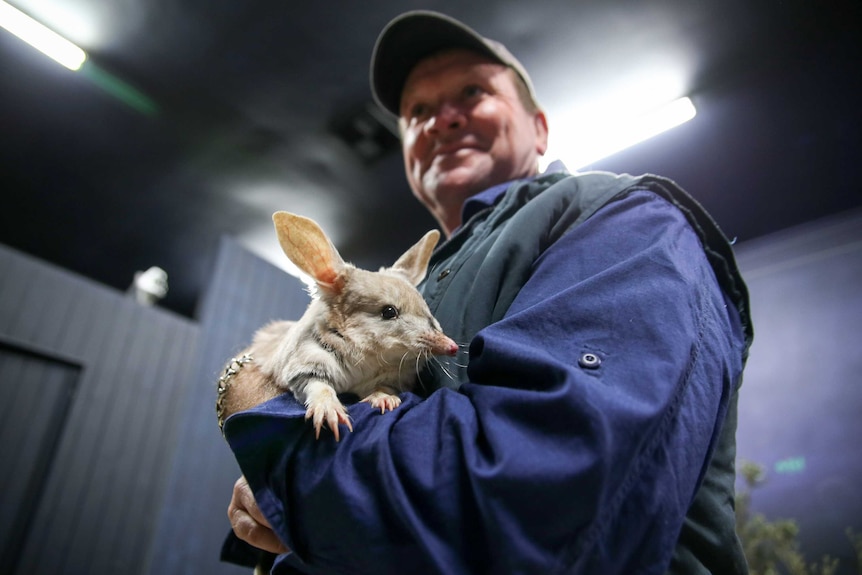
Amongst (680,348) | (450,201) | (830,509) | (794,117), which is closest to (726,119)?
(794,117)

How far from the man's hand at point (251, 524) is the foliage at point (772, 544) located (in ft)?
7.88

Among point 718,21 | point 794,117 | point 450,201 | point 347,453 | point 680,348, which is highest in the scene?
point 718,21

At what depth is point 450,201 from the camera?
7.21ft

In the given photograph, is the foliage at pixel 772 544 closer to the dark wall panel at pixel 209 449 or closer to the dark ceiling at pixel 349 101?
the dark ceiling at pixel 349 101

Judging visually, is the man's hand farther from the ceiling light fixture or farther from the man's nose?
the ceiling light fixture

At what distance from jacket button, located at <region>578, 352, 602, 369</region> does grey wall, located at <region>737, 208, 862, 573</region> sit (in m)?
2.50

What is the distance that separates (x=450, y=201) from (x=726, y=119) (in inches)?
57.7

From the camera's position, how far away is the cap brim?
2.14 m

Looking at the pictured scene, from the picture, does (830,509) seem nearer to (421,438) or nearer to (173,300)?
(421,438)

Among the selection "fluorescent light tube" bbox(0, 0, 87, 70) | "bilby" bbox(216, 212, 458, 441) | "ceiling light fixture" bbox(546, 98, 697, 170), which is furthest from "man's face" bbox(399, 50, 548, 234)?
"fluorescent light tube" bbox(0, 0, 87, 70)

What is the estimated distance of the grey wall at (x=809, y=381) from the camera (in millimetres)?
2701

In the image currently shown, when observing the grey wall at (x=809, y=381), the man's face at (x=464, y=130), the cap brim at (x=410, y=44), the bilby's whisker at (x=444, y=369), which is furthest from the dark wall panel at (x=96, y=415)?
the grey wall at (x=809, y=381)

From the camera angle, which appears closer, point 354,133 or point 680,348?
point 680,348

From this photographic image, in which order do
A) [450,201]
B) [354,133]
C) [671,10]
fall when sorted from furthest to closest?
[354,133] → [671,10] → [450,201]
